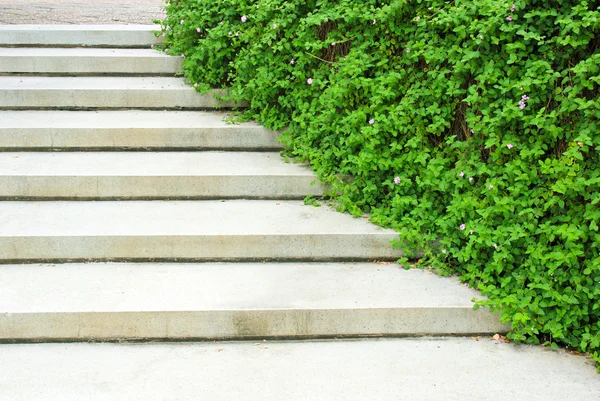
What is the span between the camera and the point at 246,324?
3432 millimetres

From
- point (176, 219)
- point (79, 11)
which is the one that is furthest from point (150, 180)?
point (79, 11)

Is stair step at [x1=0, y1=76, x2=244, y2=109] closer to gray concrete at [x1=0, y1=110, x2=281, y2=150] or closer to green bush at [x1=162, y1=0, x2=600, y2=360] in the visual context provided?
gray concrete at [x1=0, y1=110, x2=281, y2=150]

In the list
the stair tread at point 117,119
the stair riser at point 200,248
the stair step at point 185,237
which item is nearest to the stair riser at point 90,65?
the stair tread at point 117,119

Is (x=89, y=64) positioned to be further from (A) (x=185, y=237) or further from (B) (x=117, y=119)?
(A) (x=185, y=237)

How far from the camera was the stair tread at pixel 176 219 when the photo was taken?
12.9ft

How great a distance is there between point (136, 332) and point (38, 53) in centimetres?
331

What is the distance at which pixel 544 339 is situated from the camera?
3.46 m

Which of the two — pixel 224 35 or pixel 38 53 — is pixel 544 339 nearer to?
pixel 224 35

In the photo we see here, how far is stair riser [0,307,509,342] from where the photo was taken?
338 centimetres

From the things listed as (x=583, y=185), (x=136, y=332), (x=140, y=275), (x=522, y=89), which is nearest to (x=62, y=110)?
(x=140, y=275)

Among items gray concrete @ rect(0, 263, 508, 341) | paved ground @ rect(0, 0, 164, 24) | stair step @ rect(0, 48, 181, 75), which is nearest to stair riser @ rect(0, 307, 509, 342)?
gray concrete @ rect(0, 263, 508, 341)

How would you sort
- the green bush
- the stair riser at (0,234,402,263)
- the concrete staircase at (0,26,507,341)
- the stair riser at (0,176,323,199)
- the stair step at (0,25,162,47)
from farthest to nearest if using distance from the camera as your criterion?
the stair step at (0,25,162,47)
the stair riser at (0,176,323,199)
the stair riser at (0,234,402,263)
the concrete staircase at (0,26,507,341)
the green bush

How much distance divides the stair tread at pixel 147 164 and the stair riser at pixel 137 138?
0.23ft

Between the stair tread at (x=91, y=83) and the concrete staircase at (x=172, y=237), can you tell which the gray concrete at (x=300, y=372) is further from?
the stair tread at (x=91, y=83)
